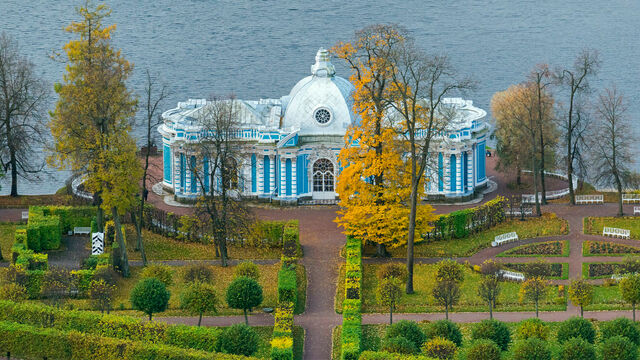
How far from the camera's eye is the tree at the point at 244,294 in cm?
5950

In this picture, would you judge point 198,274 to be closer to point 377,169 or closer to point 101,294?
point 101,294

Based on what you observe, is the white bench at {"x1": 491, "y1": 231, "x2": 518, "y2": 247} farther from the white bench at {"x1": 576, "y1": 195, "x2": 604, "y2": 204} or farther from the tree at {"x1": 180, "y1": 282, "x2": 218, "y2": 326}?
the tree at {"x1": 180, "y1": 282, "x2": 218, "y2": 326}

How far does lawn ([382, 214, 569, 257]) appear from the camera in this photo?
233 feet

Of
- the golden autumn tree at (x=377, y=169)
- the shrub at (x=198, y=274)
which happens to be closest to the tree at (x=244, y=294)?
the shrub at (x=198, y=274)

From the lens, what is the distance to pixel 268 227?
235ft

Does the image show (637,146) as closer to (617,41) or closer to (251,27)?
(617,41)

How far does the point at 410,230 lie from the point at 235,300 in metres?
9.97

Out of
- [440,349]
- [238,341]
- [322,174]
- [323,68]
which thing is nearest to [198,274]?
[238,341]

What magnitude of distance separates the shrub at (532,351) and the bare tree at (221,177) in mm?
20450

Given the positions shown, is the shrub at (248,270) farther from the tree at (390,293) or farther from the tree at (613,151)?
the tree at (613,151)

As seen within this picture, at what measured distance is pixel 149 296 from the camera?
59.2 metres

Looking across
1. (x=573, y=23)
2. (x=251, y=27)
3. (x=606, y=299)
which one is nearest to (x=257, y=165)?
(x=606, y=299)

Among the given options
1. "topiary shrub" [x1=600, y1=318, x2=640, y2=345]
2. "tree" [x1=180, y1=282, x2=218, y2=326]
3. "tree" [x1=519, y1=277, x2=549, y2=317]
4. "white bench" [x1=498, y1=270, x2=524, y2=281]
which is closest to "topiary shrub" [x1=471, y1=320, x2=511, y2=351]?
"topiary shrub" [x1=600, y1=318, x2=640, y2=345]

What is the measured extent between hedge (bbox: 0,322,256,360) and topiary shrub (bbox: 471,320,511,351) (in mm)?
9839
